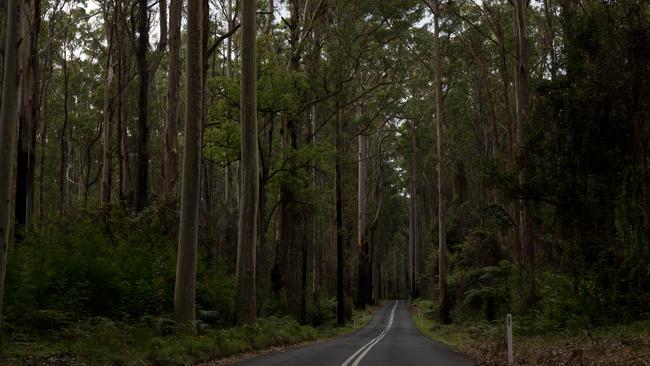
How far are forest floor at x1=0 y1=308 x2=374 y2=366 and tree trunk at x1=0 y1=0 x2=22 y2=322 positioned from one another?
3.99 ft

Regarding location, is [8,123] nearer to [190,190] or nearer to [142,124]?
[190,190]

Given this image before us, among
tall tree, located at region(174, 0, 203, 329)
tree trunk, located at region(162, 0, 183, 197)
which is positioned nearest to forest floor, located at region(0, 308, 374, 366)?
tall tree, located at region(174, 0, 203, 329)

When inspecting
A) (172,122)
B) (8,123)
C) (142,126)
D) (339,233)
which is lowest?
(339,233)

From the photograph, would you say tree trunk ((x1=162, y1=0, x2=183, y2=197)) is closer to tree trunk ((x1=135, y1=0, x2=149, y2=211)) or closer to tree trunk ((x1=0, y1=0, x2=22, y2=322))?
tree trunk ((x1=135, y1=0, x2=149, y2=211))

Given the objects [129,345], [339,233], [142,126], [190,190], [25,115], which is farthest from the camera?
[339,233]

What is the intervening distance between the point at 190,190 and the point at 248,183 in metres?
3.21

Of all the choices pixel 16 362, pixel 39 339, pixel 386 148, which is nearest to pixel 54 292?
pixel 39 339

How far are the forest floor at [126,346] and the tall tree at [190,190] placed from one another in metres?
0.79

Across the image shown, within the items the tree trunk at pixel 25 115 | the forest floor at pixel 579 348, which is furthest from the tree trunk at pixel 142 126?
the forest floor at pixel 579 348

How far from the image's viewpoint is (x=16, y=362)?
27.9 feet

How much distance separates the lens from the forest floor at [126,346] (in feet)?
30.4

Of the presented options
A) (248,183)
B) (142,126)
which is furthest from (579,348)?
(142,126)

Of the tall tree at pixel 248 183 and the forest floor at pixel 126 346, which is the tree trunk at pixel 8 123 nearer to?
the forest floor at pixel 126 346

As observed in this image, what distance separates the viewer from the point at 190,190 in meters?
14.3
